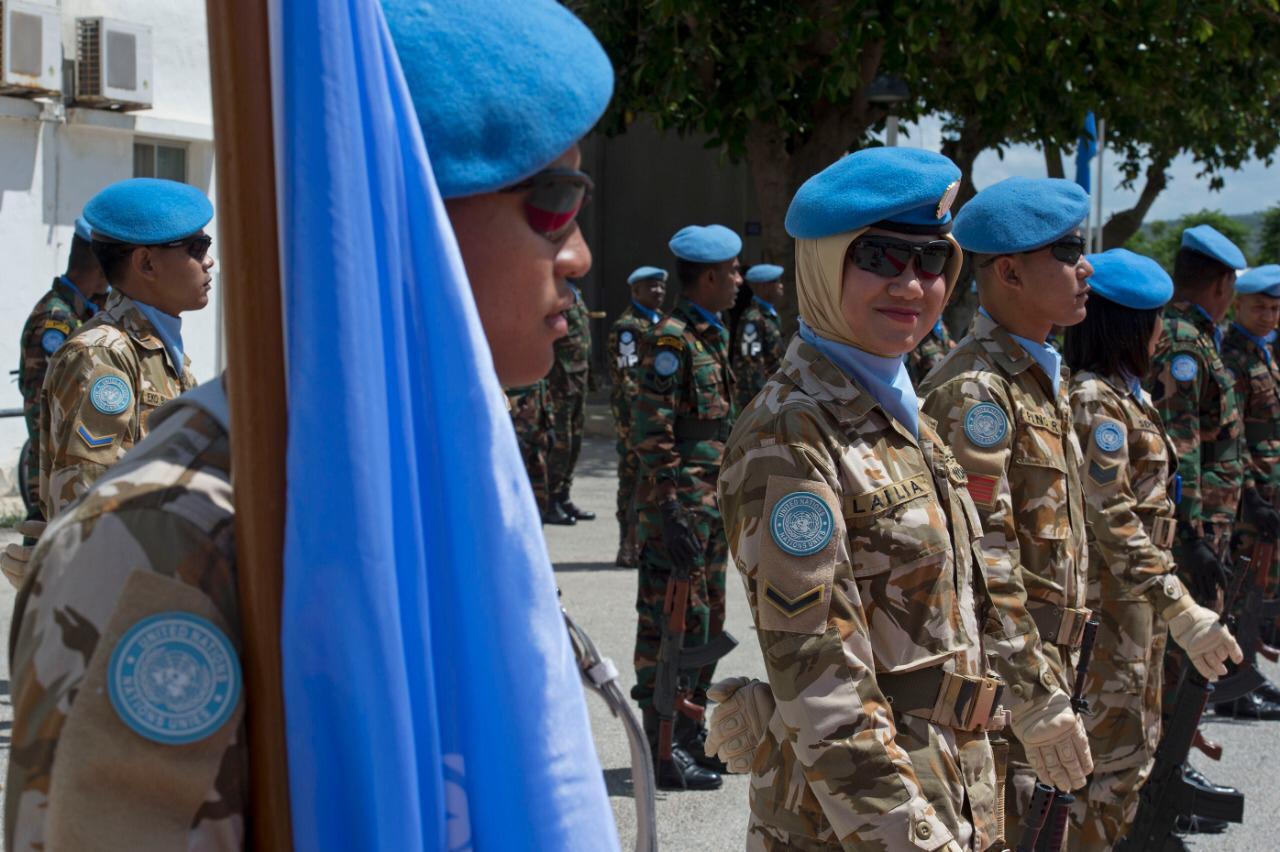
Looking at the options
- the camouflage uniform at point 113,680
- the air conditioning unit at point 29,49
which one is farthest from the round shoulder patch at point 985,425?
the air conditioning unit at point 29,49

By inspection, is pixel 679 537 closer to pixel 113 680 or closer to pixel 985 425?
pixel 985 425

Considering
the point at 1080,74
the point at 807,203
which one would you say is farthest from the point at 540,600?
the point at 1080,74

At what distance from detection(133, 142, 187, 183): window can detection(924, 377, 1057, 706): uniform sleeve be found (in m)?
9.33

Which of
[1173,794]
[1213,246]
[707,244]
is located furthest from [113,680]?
[1213,246]

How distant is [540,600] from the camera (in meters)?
1.10

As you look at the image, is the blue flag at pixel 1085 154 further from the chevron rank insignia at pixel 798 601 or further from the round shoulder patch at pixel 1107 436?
the chevron rank insignia at pixel 798 601

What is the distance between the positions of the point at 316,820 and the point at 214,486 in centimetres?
26

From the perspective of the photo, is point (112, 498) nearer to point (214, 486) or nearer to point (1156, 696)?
point (214, 486)

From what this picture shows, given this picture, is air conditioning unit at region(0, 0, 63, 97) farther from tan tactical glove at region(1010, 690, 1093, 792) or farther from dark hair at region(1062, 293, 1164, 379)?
tan tactical glove at region(1010, 690, 1093, 792)

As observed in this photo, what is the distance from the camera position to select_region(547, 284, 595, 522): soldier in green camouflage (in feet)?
38.2

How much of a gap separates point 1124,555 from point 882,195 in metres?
2.02

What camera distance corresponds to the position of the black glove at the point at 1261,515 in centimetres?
720

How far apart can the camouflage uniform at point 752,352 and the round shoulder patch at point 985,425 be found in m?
6.82

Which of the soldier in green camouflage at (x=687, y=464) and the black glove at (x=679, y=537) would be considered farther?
the soldier in green camouflage at (x=687, y=464)
